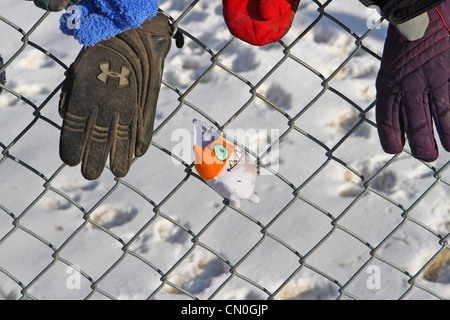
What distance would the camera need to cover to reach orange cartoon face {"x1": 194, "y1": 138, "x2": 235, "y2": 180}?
1310mm

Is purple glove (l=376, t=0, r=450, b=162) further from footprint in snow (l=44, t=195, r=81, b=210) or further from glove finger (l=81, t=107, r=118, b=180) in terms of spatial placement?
footprint in snow (l=44, t=195, r=81, b=210)

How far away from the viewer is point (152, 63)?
1.20 meters

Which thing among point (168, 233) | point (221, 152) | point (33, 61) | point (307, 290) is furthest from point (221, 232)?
point (33, 61)

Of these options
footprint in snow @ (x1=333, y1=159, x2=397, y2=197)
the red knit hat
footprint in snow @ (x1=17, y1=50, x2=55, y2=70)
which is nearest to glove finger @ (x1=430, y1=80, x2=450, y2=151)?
the red knit hat

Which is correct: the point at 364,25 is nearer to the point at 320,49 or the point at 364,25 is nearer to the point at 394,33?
the point at 320,49

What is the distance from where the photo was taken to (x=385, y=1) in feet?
3.55

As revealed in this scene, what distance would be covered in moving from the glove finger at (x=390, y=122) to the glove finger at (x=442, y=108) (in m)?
0.07

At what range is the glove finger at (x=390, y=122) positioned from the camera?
1287 mm

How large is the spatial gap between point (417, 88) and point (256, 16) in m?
0.38

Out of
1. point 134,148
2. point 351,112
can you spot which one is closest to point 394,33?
point 134,148

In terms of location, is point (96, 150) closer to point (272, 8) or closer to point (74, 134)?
point (74, 134)

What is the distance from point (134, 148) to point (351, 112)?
1.27 m

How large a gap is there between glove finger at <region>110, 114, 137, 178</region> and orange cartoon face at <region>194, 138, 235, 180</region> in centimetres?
15

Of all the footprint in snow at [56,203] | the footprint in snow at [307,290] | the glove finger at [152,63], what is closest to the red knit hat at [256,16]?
the glove finger at [152,63]
